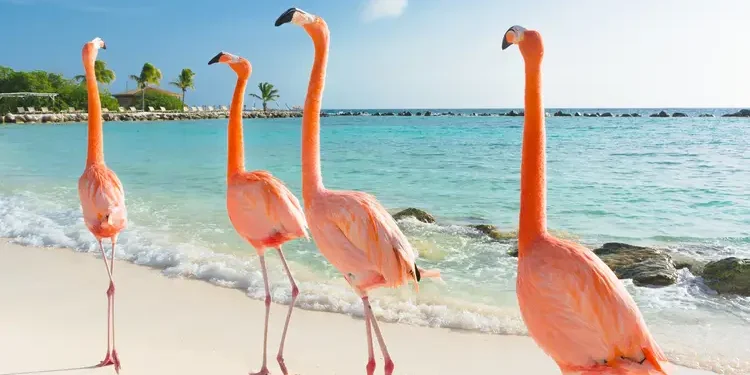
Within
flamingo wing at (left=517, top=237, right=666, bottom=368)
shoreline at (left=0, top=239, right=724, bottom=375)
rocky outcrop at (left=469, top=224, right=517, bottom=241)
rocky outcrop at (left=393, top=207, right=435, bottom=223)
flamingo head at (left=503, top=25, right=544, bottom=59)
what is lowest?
shoreline at (left=0, top=239, right=724, bottom=375)

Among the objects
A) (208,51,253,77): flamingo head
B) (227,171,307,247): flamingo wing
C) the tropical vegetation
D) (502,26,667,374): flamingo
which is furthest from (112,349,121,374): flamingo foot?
the tropical vegetation

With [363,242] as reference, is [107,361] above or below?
below

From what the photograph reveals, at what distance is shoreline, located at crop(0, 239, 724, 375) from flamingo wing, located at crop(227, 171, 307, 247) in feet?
3.87

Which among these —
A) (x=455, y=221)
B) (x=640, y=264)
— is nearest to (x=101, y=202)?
(x=640, y=264)

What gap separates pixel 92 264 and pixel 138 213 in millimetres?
4706

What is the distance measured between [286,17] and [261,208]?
1546 millimetres

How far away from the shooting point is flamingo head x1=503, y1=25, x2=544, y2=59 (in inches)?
105

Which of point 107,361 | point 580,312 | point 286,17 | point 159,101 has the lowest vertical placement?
point 107,361

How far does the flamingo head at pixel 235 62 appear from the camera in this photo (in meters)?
4.45

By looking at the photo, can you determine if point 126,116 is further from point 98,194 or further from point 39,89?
point 98,194

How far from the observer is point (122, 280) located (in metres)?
6.76

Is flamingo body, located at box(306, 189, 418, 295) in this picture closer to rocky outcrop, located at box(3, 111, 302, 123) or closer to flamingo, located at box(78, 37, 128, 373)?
flamingo, located at box(78, 37, 128, 373)

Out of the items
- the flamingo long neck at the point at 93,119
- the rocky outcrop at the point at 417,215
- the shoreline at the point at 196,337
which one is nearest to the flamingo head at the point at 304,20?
the flamingo long neck at the point at 93,119

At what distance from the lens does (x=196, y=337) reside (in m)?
5.07
